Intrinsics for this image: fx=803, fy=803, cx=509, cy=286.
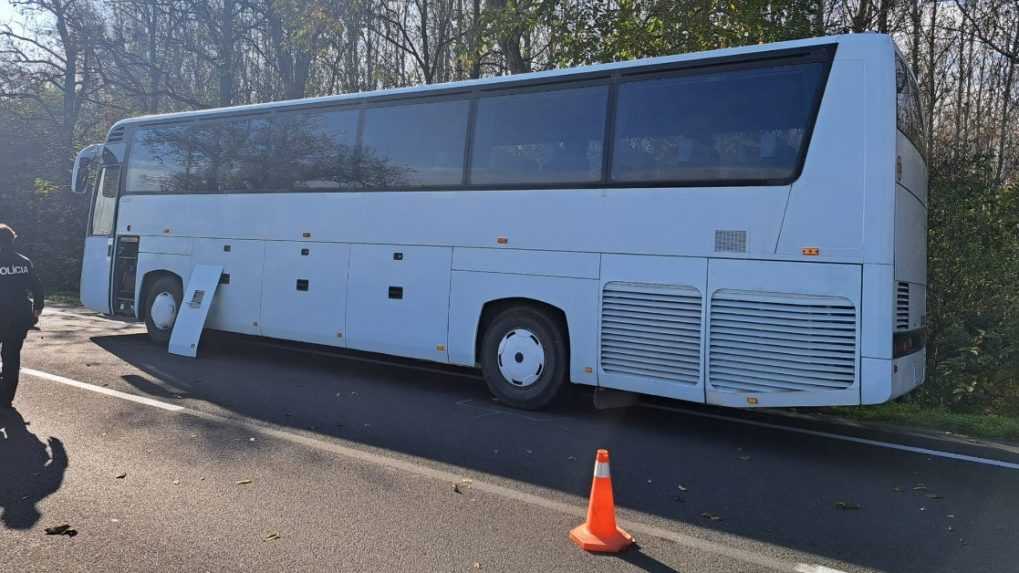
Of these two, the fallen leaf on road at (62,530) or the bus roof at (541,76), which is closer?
the fallen leaf on road at (62,530)

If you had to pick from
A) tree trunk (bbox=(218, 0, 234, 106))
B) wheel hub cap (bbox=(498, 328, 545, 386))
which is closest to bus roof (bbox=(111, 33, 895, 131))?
wheel hub cap (bbox=(498, 328, 545, 386))

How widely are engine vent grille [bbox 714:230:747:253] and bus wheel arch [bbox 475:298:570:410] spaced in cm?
188

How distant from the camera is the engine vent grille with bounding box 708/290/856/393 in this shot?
6645 millimetres

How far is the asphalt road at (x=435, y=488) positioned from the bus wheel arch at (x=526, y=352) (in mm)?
305

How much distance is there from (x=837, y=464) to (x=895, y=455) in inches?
29.9

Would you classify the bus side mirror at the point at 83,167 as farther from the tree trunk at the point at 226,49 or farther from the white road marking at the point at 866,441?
the tree trunk at the point at 226,49

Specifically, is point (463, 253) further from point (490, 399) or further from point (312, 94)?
point (312, 94)

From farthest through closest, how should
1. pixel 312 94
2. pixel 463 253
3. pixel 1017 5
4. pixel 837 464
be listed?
pixel 312 94 < pixel 1017 5 < pixel 463 253 < pixel 837 464

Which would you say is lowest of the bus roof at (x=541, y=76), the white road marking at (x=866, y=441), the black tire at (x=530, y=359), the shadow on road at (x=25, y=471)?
the shadow on road at (x=25, y=471)

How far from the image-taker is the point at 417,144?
957cm

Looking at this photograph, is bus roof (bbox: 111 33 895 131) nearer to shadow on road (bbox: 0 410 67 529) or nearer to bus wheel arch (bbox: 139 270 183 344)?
bus wheel arch (bbox: 139 270 183 344)

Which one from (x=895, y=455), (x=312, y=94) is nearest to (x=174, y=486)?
(x=895, y=455)

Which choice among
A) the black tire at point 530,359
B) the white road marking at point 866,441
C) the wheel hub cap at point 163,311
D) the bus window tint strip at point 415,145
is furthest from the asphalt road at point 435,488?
the wheel hub cap at point 163,311

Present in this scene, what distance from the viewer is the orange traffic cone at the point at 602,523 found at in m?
4.55
